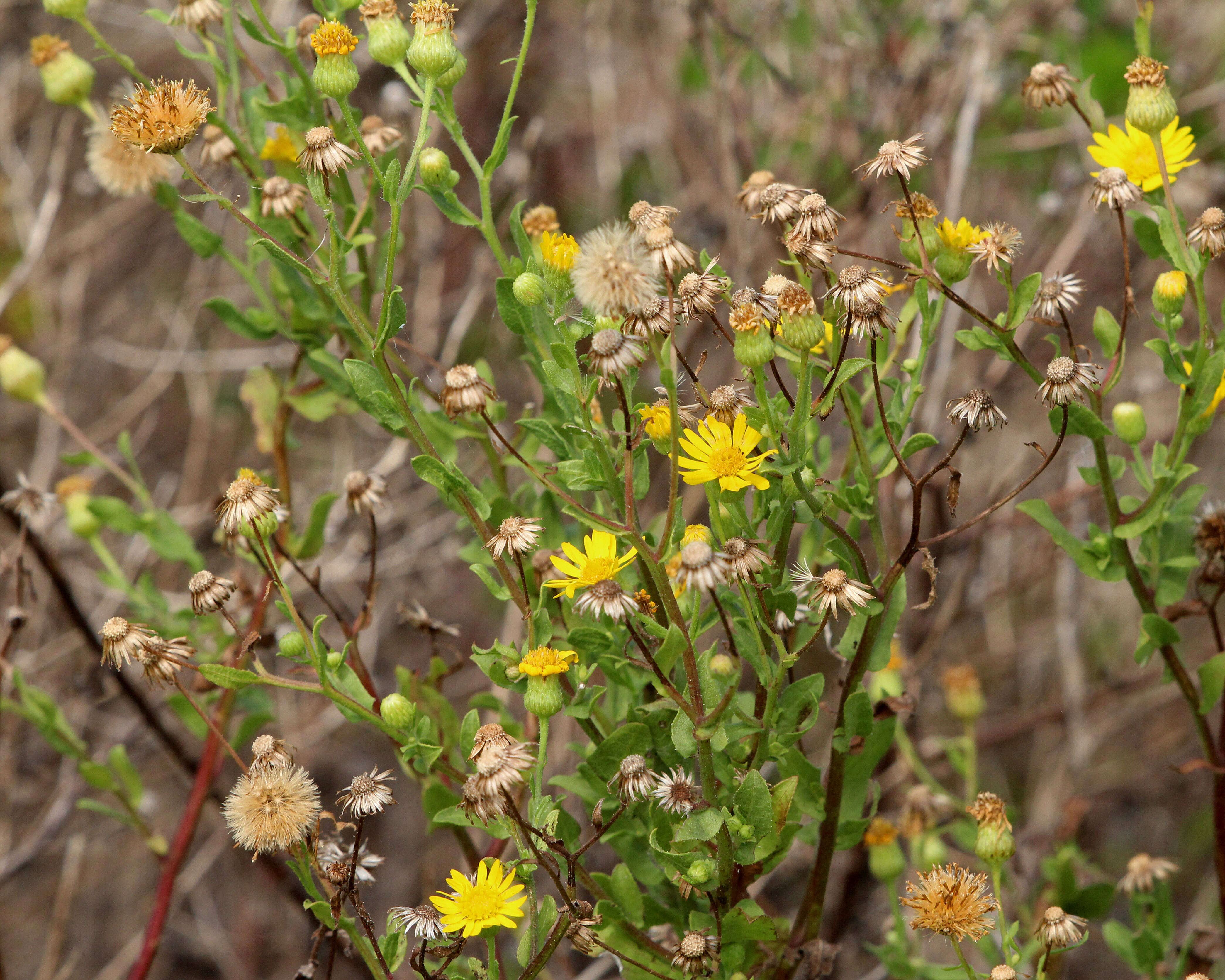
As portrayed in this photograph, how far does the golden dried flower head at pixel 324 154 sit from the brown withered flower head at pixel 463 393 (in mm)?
290

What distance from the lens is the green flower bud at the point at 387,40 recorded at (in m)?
1.55

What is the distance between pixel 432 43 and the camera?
1.47 metres

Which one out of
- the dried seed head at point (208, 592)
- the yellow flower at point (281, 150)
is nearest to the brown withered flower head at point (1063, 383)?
the dried seed head at point (208, 592)

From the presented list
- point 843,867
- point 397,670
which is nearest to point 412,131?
point 397,670

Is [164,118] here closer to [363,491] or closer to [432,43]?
[432,43]

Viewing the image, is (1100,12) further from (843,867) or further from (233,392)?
(233,392)

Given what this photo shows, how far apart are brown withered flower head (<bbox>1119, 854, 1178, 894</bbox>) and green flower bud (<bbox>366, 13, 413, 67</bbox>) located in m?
1.77

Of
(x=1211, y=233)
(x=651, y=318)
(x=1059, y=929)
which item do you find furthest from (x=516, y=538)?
(x=1211, y=233)

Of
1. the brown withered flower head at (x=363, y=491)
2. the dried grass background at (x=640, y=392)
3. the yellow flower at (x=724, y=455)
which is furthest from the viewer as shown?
the dried grass background at (x=640, y=392)

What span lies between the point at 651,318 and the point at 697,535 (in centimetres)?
30

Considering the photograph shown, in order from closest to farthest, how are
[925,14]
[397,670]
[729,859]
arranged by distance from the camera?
[729,859] → [397,670] → [925,14]

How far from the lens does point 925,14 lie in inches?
147

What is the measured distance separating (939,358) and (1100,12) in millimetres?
1937

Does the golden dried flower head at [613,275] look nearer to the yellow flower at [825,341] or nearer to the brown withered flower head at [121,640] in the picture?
the yellow flower at [825,341]
